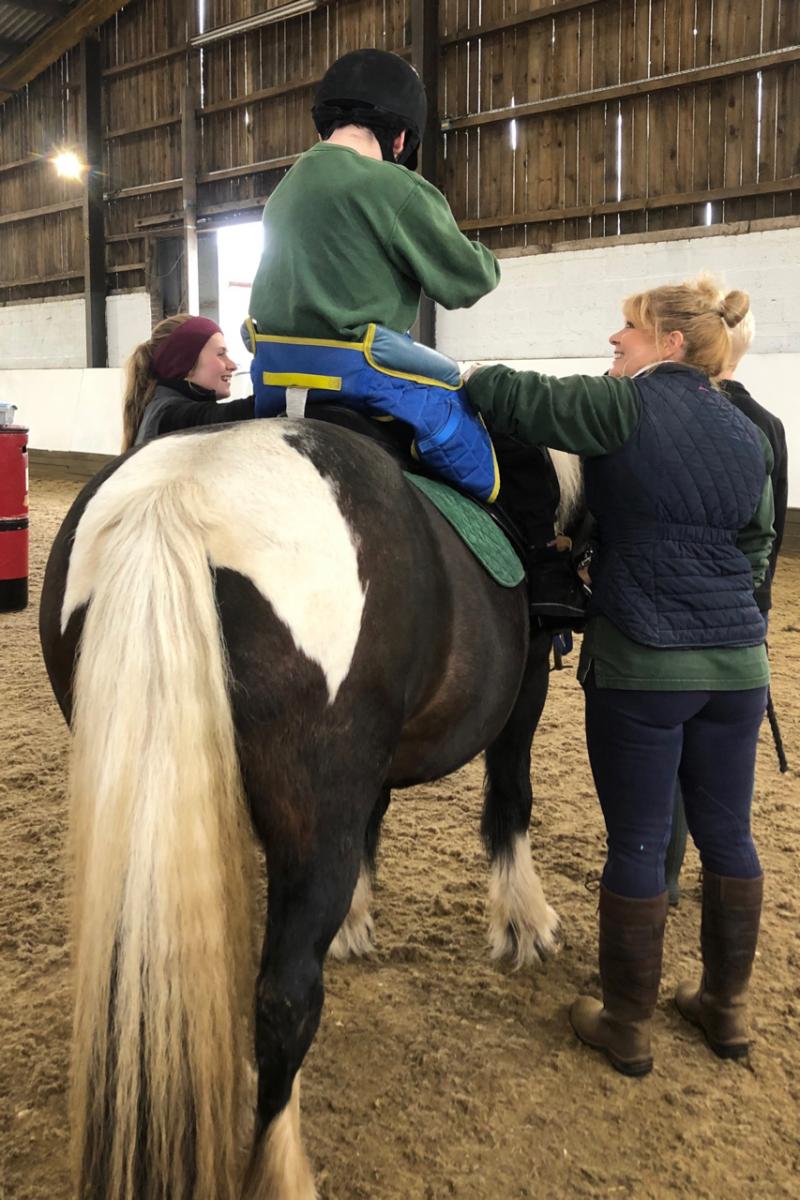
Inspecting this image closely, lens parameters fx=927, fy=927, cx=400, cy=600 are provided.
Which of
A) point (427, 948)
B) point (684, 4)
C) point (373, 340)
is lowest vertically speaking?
point (427, 948)

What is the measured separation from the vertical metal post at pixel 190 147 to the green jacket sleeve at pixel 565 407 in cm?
1073

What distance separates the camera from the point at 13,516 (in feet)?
17.6

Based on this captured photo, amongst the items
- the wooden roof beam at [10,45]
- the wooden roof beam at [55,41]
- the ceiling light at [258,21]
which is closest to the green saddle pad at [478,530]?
the ceiling light at [258,21]

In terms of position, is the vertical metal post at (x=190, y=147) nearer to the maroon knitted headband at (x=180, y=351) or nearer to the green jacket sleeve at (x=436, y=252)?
the maroon knitted headband at (x=180, y=351)

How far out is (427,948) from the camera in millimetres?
2256

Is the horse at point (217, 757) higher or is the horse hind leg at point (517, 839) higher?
the horse at point (217, 757)

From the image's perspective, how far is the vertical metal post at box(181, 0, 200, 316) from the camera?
37.7 ft

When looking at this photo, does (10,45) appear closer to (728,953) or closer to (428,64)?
(428,64)

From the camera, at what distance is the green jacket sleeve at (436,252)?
5.34 feet

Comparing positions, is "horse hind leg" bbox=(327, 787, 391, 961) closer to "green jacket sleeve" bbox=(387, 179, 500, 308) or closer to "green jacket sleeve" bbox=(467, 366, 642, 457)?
"green jacket sleeve" bbox=(467, 366, 642, 457)

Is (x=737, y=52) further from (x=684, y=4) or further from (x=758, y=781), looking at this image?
(x=758, y=781)

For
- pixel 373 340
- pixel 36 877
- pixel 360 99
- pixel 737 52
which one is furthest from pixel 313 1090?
pixel 737 52

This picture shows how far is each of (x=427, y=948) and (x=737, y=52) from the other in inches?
317

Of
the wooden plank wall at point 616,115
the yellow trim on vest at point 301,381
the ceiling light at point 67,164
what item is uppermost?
the ceiling light at point 67,164
